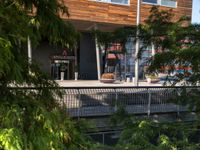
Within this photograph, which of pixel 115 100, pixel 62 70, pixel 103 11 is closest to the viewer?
pixel 115 100

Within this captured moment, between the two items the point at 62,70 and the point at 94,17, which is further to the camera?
the point at 62,70

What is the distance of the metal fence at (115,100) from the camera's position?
814 centimetres

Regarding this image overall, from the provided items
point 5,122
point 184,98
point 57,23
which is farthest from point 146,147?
point 5,122

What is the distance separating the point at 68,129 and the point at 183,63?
297 centimetres

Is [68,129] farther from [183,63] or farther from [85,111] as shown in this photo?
[85,111]

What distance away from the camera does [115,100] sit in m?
8.15

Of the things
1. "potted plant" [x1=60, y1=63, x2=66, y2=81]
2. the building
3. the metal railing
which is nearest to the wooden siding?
the building

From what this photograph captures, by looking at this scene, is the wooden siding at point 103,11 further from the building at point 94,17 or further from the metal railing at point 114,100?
the metal railing at point 114,100

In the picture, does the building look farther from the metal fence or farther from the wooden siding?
the metal fence

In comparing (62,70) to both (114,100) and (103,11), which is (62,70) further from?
(114,100)

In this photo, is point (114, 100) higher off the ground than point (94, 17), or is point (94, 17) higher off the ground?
point (94, 17)

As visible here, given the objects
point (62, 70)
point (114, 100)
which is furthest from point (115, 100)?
point (62, 70)

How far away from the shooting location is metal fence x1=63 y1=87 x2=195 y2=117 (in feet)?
26.7

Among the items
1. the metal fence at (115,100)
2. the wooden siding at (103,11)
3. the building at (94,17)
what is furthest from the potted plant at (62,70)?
the metal fence at (115,100)
